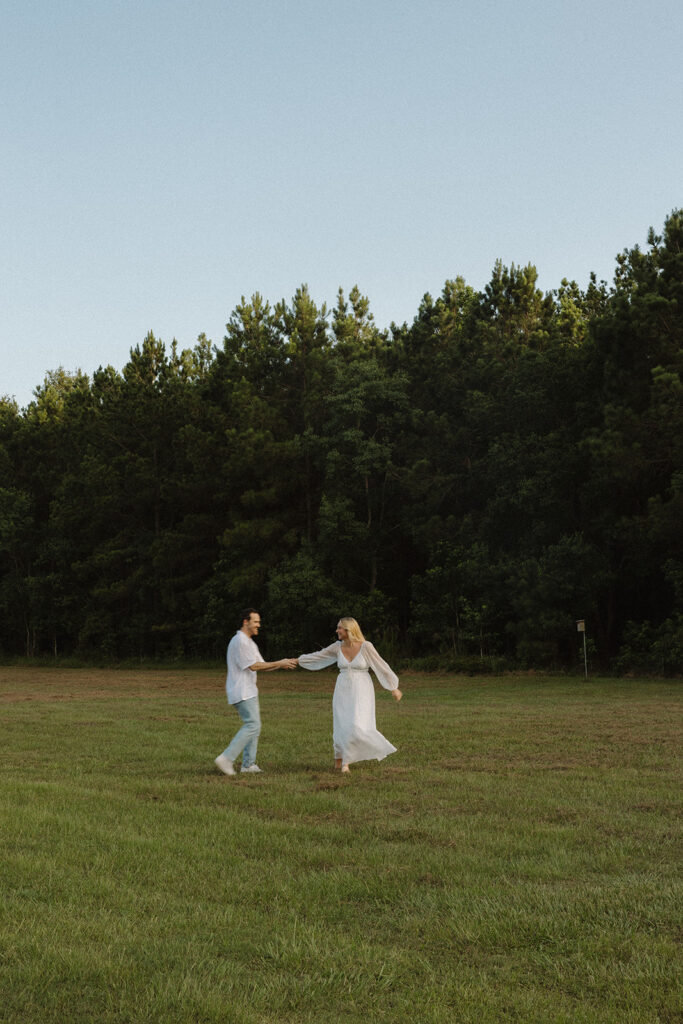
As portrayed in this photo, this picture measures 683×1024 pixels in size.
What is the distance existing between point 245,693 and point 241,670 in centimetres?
32

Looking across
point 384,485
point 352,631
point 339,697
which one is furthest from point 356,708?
point 384,485

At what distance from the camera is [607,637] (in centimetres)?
3494

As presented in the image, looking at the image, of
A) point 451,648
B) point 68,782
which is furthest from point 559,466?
point 68,782

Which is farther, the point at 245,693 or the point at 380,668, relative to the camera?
the point at 380,668

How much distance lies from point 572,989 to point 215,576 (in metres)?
42.5

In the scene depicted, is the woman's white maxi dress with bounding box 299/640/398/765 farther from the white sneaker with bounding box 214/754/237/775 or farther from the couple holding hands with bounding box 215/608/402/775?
the white sneaker with bounding box 214/754/237/775

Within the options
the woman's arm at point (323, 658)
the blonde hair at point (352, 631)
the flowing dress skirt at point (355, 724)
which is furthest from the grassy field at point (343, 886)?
the blonde hair at point (352, 631)

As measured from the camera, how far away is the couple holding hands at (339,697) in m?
11.8

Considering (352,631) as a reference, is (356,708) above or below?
below

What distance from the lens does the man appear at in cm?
1168

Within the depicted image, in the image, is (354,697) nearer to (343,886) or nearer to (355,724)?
(355,724)

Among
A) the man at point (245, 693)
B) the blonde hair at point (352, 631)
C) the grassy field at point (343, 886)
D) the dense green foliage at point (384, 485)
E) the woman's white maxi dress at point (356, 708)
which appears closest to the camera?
the grassy field at point (343, 886)

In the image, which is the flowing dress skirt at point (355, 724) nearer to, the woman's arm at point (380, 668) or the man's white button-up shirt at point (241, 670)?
the woman's arm at point (380, 668)

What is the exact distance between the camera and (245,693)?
39.2ft
